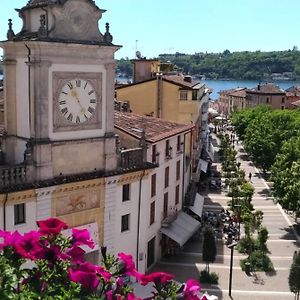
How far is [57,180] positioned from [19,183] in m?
2.09

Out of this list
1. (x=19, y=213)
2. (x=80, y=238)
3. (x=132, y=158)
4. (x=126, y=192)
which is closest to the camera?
(x=80, y=238)

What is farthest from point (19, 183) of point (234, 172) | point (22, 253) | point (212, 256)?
point (234, 172)

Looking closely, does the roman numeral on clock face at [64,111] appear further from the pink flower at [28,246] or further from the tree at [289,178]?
the tree at [289,178]

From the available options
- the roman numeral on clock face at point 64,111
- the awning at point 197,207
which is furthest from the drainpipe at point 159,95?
the roman numeral on clock face at point 64,111

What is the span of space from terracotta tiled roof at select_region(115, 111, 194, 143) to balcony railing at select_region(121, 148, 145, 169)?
201 cm

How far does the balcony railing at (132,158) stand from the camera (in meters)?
30.9

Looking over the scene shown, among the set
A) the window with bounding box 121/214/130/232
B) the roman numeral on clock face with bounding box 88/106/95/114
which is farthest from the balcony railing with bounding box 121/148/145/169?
the roman numeral on clock face with bounding box 88/106/95/114

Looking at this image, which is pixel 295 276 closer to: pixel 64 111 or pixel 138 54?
pixel 64 111

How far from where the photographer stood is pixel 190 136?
5553 centimetres

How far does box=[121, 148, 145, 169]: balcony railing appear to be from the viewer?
101 ft

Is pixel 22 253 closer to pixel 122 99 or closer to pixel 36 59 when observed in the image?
pixel 36 59

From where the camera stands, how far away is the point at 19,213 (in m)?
26.0

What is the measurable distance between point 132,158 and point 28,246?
25.0 m

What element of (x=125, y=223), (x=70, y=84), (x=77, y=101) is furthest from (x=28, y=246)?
(x=125, y=223)
